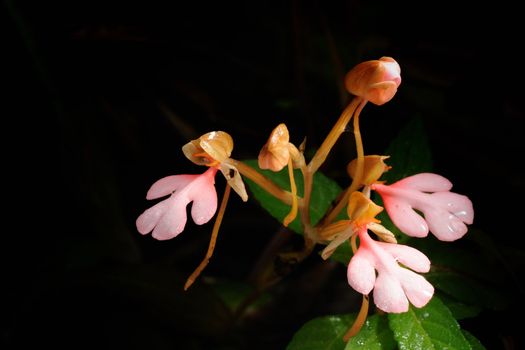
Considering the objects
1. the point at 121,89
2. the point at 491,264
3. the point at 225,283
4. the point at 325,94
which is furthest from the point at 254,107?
the point at 491,264

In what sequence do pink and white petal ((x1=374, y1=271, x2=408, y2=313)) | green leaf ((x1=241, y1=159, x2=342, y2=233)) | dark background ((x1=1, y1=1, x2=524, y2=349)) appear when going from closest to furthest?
pink and white petal ((x1=374, y1=271, x2=408, y2=313)) < green leaf ((x1=241, y1=159, x2=342, y2=233)) < dark background ((x1=1, y1=1, x2=524, y2=349))

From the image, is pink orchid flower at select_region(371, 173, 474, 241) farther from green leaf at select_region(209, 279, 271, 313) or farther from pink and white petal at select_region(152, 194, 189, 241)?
green leaf at select_region(209, 279, 271, 313)

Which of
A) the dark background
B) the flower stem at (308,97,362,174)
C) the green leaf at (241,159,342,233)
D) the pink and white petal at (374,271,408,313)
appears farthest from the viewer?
the dark background

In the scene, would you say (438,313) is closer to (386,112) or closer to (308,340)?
(308,340)

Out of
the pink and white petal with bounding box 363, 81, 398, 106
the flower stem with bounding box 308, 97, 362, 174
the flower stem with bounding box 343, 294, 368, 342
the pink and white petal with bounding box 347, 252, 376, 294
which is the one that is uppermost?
the pink and white petal with bounding box 363, 81, 398, 106

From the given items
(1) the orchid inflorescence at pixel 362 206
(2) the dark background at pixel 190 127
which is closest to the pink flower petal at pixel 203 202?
(1) the orchid inflorescence at pixel 362 206

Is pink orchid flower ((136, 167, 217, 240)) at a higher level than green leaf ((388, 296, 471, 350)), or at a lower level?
higher

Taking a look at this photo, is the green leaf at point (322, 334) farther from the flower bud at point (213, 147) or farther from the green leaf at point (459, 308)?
the flower bud at point (213, 147)

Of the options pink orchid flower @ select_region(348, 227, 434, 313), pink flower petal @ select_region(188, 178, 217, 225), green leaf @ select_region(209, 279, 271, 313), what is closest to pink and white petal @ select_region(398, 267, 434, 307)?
pink orchid flower @ select_region(348, 227, 434, 313)
